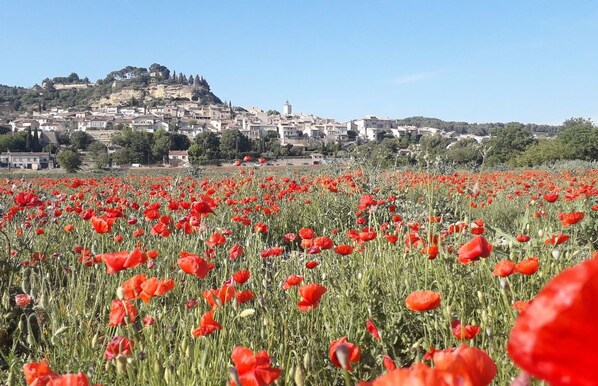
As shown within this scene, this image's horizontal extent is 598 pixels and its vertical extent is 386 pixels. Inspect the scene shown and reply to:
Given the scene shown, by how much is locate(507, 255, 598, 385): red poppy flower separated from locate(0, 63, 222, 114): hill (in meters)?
166

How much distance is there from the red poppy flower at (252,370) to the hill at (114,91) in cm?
16496

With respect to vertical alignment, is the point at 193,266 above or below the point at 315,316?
above

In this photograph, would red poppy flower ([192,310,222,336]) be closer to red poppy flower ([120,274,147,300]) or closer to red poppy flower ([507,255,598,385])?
red poppy flower ([120,274,147,300])

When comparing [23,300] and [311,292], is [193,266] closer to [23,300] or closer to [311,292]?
[311,292]

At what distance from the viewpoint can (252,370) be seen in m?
1.12

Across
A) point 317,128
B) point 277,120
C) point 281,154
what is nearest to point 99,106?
point 277,120

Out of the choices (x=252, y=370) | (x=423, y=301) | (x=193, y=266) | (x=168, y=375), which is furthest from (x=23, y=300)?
(x=423, y=301)

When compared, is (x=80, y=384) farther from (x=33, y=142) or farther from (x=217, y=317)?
(x=33, y=142)

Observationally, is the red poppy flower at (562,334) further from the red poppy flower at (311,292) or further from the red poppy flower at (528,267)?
the red poppy flower at (528,267)

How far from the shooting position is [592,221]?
191 inches

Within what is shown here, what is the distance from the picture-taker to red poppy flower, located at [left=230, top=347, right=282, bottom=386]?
1.08m

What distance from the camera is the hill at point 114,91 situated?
161125 millimetres

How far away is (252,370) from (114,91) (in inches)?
7182

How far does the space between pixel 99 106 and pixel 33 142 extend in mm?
75939
